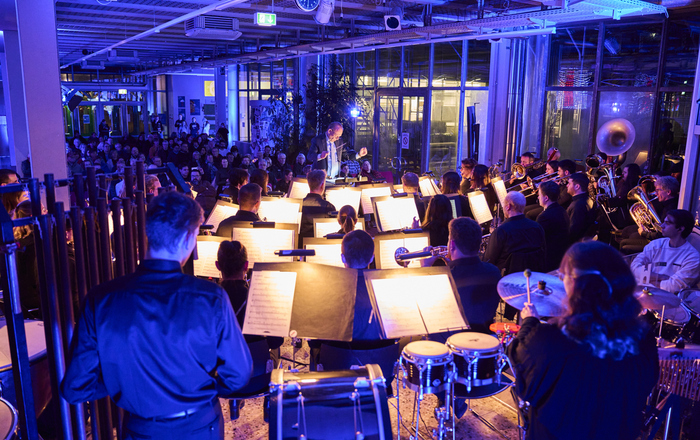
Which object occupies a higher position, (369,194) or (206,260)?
(369,194)

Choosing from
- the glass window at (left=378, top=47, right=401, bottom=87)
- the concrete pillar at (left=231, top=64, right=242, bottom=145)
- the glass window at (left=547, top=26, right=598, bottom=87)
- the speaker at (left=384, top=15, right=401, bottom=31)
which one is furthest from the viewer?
the concrete pillar at (left=231, top=64, right=242, bottom=145)

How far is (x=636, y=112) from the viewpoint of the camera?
372 inches

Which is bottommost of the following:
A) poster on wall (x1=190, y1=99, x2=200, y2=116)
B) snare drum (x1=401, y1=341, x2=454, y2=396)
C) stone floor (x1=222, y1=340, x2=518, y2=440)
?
stone floor (x1=222, y1=340, x2=518, y2=440)

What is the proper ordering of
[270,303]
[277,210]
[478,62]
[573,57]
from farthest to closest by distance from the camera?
[478,62] → [573,57] → [277,210] → [270,303]

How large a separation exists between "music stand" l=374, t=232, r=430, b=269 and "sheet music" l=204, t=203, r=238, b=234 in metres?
1.66

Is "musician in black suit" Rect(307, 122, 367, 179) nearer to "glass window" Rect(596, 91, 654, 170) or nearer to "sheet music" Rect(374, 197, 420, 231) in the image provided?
"sheet music" Rect(374, 197, 420, 231)

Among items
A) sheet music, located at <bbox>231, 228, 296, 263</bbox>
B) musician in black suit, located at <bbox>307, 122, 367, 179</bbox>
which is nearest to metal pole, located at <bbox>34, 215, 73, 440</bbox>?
sheet music, located at <bbox>231, 228, 296, 263</bbox>

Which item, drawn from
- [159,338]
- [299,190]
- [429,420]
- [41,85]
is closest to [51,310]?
[159,338]

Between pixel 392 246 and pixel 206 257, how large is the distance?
4.95 feet

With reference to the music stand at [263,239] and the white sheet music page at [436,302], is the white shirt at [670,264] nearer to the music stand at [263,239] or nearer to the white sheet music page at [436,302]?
the white sheet music page at [436,302]

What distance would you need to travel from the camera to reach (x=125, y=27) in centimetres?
1093

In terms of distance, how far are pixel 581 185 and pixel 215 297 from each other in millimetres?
5056

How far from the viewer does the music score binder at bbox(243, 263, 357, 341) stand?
9.57ft

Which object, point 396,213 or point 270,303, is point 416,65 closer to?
point 396,213
